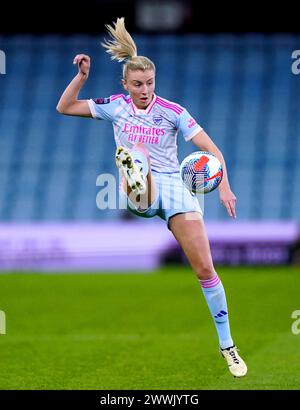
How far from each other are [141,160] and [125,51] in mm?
895

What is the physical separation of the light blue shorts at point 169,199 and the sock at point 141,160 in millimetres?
269

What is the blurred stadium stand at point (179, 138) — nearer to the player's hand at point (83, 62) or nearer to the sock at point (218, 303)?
the sock at point (218, 303)

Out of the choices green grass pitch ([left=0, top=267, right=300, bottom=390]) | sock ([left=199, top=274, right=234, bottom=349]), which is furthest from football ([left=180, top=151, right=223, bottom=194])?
green grass pitch ([left=0, top=267, right=300, bottom=390])

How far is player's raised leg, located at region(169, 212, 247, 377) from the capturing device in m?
7.30

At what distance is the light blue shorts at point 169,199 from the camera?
7.47 metres

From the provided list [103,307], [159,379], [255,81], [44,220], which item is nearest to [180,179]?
[159,379]

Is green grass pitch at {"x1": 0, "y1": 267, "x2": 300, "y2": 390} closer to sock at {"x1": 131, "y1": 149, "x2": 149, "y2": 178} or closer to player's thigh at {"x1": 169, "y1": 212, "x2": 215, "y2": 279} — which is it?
player's thigh at {"x1": 169, "y1": 212, "x2": 215, "y2": 279}

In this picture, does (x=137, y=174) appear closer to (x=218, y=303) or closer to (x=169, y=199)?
(x=169, y=199)

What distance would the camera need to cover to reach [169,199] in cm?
751

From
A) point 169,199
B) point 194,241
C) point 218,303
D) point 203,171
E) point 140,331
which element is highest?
point 203,171

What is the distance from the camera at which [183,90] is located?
24.5 meters

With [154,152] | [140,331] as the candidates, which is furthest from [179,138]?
[154,152]

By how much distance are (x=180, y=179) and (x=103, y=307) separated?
Result: 6734 millimetres

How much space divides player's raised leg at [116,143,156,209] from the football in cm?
30
